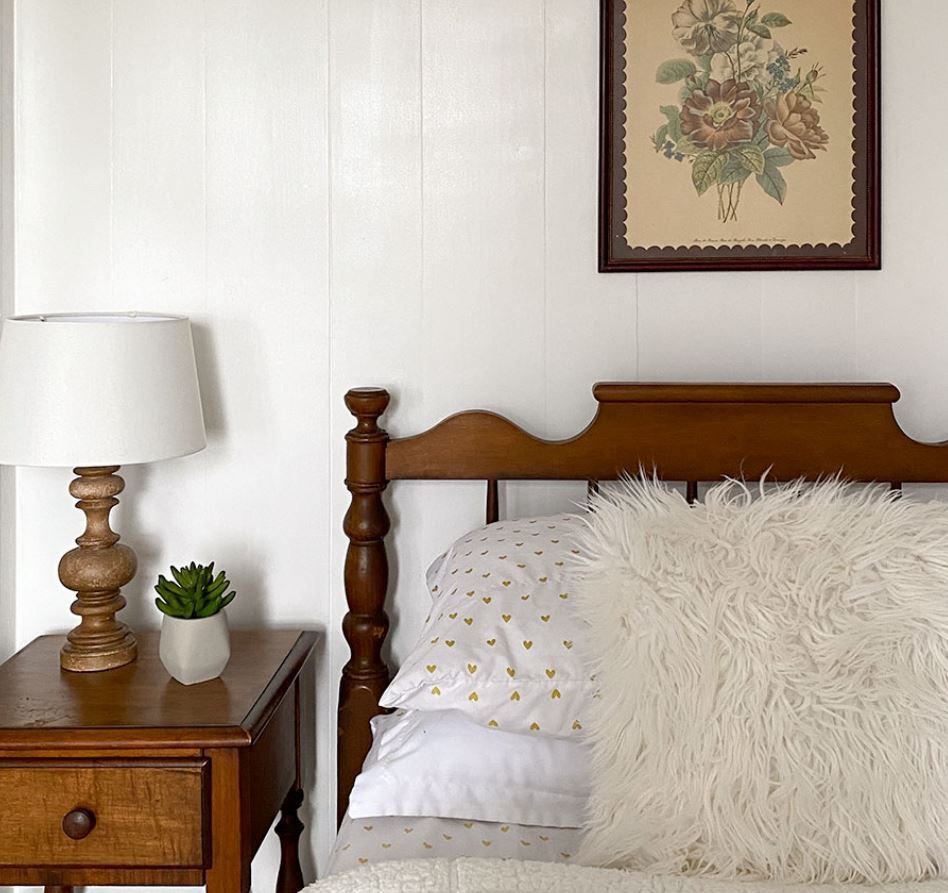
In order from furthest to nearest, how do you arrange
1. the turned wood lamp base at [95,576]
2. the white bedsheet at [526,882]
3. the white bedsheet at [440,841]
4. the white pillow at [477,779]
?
the turned wood lamp base at [95,576] < the white pillow at [477,779] < the white bedsheet at [440,841] < the white bedsheet at [526,882]

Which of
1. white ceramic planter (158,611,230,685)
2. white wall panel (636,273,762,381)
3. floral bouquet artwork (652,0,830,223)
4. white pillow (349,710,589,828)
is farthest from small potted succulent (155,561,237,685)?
floral bouquet artwork (652,0,830,223)

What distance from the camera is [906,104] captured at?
198 centimetres

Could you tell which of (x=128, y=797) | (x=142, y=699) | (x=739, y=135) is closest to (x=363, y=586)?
(x=142, y=699)

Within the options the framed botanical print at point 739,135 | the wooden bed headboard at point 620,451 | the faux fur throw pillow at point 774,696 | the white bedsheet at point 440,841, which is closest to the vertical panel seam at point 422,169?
the wooden bed headboard at point 620,451

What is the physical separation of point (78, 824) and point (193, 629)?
31 centimetres

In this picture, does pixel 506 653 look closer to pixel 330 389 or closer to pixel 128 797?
pixel 128 797

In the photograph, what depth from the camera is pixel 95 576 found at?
5.95ft

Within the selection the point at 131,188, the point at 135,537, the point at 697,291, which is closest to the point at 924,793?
the point at 697,291

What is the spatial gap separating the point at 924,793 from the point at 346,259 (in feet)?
4.08

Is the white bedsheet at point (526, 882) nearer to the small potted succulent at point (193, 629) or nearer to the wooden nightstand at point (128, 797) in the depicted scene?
the wooden nightstand at point (128, 797)

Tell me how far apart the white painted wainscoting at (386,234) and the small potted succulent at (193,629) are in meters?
0.33

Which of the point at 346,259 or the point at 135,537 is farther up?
the point at 346,259

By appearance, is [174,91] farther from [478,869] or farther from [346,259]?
[478,869]

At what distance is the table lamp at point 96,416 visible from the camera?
5.54 feet
